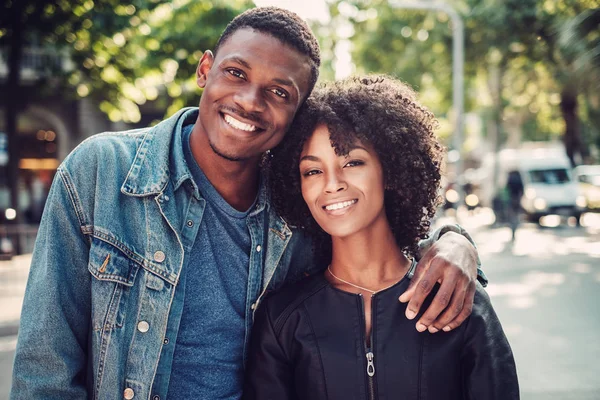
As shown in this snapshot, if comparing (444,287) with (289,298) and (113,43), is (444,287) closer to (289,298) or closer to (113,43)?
(289,298)

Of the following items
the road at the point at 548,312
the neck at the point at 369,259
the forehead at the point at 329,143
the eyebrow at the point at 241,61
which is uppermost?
the eyebrow at the point at 241,61

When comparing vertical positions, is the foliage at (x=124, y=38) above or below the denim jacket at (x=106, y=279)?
above

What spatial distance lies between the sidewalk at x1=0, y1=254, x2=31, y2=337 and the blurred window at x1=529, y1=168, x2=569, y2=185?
16.5 meters

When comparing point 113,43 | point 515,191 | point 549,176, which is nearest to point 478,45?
point 515,191

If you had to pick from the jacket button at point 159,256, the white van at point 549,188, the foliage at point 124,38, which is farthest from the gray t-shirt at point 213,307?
the white van at point 549,188

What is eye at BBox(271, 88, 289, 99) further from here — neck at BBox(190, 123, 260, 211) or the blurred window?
the blurred window

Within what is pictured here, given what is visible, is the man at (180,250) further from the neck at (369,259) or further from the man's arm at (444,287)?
the neck at (369,259)

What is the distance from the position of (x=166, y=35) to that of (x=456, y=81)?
788cm

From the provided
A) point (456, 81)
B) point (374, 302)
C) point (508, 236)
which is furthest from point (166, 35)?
point (508, 236)

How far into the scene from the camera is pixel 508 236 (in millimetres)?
17031

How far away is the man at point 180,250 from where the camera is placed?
83.0 inches

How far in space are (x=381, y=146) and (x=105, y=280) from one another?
1352mm

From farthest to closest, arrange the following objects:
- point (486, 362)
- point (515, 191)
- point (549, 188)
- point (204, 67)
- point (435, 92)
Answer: point (435, 92), point (549, 188), point (515, 191), point (204, 67), point (486, 362)

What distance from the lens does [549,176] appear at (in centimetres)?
1991
